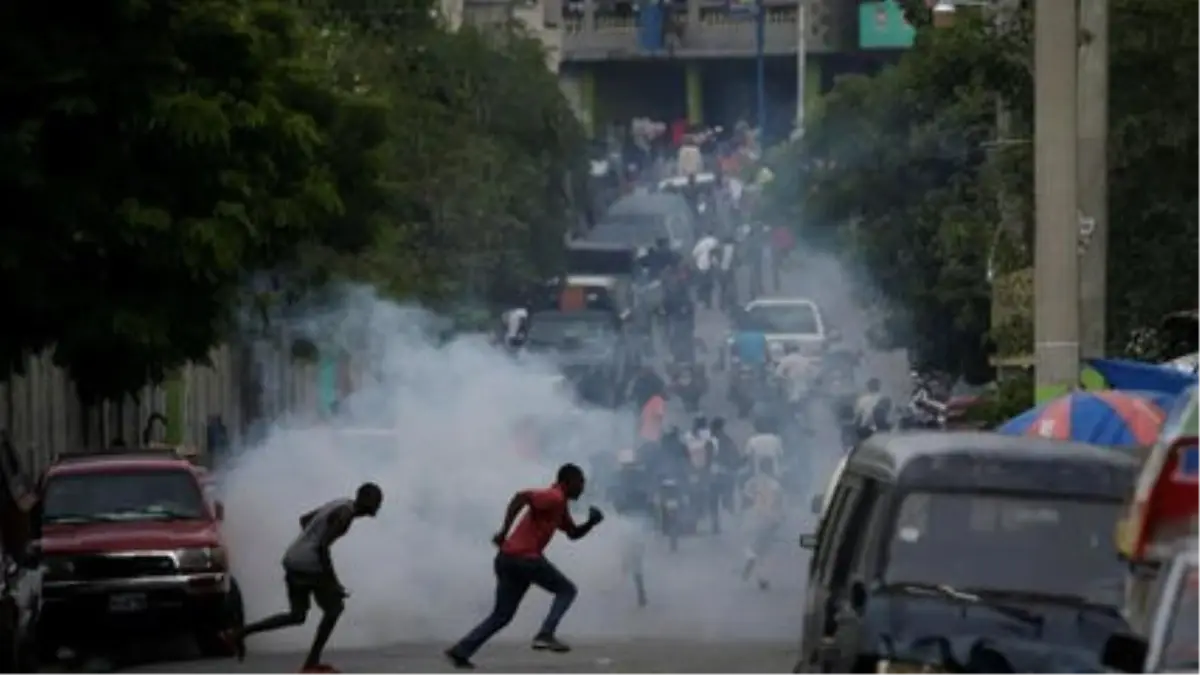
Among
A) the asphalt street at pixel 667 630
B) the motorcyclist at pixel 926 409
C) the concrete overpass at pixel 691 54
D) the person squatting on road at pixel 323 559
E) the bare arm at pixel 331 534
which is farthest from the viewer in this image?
the concrete overpass at pixel 691 54

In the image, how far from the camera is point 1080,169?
28656 millimetres

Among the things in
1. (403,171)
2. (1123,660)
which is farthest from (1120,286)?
(403,171)

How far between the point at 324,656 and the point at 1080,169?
733 centimetres

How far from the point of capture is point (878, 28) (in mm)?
133750

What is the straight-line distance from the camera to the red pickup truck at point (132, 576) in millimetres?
29953

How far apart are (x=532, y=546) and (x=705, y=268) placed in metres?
59.3

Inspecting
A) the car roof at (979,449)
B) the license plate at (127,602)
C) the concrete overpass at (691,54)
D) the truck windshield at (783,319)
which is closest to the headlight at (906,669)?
the car roof at (979,449)

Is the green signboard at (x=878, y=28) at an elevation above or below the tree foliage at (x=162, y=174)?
above

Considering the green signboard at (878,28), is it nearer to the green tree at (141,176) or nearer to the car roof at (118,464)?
the green tree at (141,176)

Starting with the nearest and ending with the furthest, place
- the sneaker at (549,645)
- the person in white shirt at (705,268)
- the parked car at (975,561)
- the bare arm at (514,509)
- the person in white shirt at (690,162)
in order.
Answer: the parked car at (975,561) → the bare arm at (514,509) → the sneaker at (549,645) → the person in white shirt at (705,268) → the person in white shirt at (690,162)

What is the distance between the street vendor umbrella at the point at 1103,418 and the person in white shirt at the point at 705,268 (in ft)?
195

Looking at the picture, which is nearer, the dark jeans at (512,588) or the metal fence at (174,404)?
the dark jeans at (512,588)

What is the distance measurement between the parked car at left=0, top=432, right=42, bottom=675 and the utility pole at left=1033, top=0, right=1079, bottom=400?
808cm

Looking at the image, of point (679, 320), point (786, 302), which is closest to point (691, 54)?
point (679, 320)
